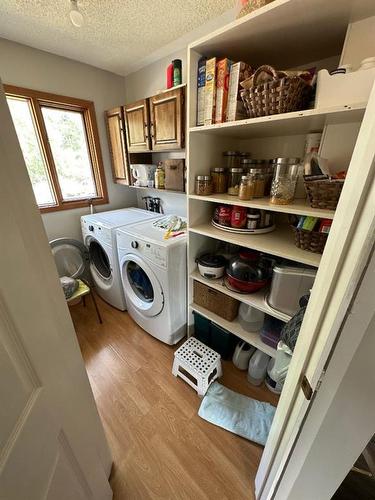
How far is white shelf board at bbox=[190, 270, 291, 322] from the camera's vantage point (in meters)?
1.09

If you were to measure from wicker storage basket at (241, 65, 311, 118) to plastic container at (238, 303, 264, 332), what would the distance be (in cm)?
106

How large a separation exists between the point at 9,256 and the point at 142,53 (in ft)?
6.90

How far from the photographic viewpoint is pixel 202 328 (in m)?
1.60

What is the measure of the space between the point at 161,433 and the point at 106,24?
8.60ft

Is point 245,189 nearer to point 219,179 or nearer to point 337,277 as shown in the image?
point 219,179

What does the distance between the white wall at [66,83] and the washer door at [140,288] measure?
0.93m

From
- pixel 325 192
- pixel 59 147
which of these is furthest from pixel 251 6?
pixel 59 147

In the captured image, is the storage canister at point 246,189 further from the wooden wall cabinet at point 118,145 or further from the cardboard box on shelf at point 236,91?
the wooden wall cabinet at point 118,145

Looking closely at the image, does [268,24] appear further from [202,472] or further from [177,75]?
[202,472]

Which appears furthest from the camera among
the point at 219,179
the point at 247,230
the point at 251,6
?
the point at 219,179

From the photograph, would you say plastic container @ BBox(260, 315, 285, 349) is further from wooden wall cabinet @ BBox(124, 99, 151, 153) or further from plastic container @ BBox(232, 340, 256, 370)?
wooden wall cabinet @ BBox(124, 99, 151, 153)

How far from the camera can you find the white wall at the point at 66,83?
1.59m

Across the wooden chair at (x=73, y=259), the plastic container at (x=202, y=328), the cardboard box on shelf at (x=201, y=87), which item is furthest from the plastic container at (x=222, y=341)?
the cardboard box on shelf at (x=201, y=87)

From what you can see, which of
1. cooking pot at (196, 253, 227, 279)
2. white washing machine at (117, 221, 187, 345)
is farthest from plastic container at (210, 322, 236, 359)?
cooking pot at (196, 253, 227, 279)
